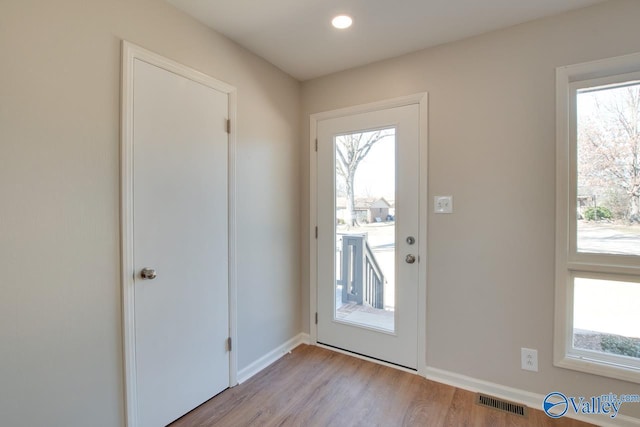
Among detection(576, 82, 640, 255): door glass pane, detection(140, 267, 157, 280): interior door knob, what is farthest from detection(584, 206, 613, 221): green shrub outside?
detection(140, 267, 157, 280): interior door knob

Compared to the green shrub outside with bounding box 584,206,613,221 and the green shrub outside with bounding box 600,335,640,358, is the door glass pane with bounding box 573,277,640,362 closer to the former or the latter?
the green shrub outside with bounding box 600,335,640,358

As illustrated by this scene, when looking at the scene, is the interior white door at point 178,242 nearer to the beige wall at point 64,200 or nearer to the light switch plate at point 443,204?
A: the beige wall at point 64,200

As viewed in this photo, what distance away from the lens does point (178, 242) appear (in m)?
1.84

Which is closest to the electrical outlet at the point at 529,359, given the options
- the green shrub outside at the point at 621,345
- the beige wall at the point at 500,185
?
the beige wall at the point at 500,185

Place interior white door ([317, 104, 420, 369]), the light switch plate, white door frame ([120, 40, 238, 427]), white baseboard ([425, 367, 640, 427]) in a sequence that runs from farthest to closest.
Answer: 1. interior white door ([317, 104, 420, 369])
2. the light switch plate
3. white baseboard ([425, 367, 640, 427])
4. white door frame ([120, 40, 238, 427])

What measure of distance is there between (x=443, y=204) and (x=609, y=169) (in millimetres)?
944

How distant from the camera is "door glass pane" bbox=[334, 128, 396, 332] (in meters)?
2.48

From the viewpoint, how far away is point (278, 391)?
2146mm

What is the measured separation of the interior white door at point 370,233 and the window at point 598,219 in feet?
2.93

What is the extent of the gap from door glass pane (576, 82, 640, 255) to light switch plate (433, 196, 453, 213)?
0.73 meters

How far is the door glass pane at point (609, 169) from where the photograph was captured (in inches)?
69.5

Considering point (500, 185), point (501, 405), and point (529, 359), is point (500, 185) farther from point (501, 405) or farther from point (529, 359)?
point (501, 405)

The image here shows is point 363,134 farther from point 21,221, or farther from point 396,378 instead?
point 21,221

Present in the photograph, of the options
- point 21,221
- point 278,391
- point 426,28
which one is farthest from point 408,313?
point 21,221
